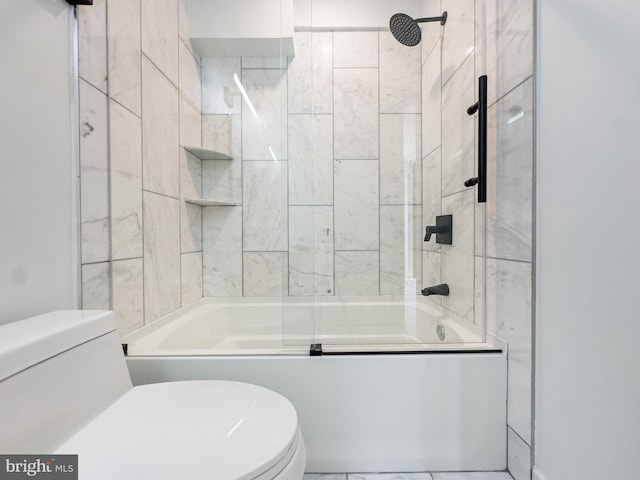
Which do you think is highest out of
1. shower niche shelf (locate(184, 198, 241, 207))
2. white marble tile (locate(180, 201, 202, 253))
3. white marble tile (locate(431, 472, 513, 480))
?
shower niche shelf (locate(184, 198, 241, 207))

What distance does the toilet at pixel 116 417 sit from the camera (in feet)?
1.71

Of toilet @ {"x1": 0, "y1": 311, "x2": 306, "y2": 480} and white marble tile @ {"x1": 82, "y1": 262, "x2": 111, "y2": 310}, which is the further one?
white marble tile @ {"x1": 82, "y1": 262, "x2": 111, "y2": 310}

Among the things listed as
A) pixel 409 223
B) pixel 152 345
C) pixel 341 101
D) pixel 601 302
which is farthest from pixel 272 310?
pixel 601 302

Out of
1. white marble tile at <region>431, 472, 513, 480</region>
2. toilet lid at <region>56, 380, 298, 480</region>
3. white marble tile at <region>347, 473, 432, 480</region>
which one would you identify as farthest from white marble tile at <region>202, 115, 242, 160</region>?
white marble tile at <region>431, 472, 513, 480</region>

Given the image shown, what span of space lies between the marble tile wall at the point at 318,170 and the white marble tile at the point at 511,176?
1.89ft

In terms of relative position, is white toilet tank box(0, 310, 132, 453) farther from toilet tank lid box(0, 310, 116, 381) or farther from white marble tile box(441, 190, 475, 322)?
white marble tile box(441, 190, 475, 322)

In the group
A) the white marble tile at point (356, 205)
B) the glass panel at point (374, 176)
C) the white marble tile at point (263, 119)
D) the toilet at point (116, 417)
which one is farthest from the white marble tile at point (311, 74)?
the toilet at point (116, 417)

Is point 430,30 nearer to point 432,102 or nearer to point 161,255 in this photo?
point 432,102

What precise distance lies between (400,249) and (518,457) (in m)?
1.04

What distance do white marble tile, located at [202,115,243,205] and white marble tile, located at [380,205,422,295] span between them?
3.28 feet

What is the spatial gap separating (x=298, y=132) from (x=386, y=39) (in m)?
0.79

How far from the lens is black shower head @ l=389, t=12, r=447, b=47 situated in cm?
162

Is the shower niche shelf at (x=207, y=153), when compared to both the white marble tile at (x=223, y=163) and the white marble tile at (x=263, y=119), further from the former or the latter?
the white marble tile at (x=263, y=119)

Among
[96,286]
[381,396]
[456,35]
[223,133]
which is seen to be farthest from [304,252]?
[456,35]
